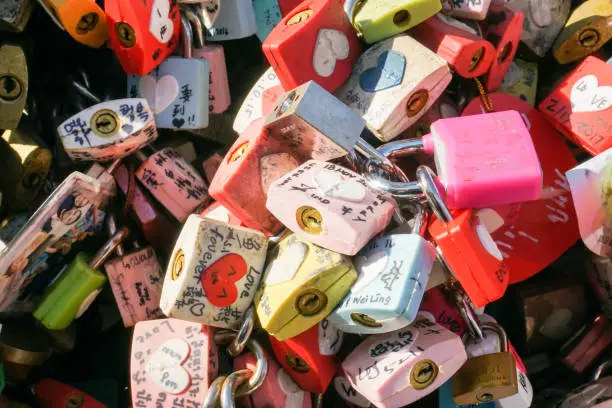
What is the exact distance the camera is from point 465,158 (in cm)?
116

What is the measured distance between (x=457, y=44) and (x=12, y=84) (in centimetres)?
78

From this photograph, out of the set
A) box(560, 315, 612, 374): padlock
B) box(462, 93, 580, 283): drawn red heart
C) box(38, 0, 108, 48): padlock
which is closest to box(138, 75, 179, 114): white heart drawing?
box(38, 0, 108, 48): padlock

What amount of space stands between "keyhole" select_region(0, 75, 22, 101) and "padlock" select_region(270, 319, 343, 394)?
61 centimetres

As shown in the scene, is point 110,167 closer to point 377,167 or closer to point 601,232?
point 377,167

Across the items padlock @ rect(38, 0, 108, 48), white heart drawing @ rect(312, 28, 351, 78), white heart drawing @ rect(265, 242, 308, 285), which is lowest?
white heart drawing @ rect(265, 242, 308, 285)

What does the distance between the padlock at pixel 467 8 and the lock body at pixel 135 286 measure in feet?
2.38

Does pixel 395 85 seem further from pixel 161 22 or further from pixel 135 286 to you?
pixel 135 286

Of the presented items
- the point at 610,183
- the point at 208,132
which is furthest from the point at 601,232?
the point at 208,132

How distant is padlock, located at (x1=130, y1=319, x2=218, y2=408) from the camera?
47.8 inches

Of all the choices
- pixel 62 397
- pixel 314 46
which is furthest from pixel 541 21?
pixel 62 397

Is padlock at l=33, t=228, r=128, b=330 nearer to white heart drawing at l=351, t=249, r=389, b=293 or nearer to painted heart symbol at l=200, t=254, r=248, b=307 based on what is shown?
painted heart symbol at l=200, t=254, r=248, b=307

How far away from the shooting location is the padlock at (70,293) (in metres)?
1.30

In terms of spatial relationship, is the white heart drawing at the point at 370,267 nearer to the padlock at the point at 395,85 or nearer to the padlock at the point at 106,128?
the padlock at the point at 395,85

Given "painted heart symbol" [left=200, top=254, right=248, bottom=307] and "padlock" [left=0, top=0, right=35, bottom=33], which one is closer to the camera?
"painted heart symbol" [left=200, top=254, right=248, bottom=307]
